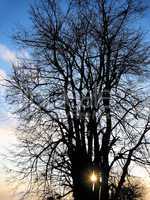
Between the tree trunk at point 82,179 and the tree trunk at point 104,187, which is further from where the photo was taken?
the tree trunk at point 104,187

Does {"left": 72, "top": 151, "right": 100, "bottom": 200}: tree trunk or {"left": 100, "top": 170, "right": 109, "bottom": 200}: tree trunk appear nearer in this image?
{"left": 72, "top": 151, "right": 100, "bottom": 200}: tree trunk

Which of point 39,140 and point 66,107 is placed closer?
point 66,107

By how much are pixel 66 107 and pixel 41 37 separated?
3392 millimetres

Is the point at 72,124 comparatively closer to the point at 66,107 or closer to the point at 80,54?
the point at 66,107

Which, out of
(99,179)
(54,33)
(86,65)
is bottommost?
(99,179)

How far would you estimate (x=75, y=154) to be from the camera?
55.7 ft

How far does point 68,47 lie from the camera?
17.4 m

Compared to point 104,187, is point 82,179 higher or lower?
higher

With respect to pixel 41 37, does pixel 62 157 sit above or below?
below

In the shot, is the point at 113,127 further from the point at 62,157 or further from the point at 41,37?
the point at 41,37

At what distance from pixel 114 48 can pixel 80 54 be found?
4.89 ft

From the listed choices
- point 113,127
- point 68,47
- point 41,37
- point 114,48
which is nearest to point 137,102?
point 113,127

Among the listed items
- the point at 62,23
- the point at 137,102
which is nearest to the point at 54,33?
A: the point at 62,23

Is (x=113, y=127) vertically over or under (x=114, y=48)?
under
